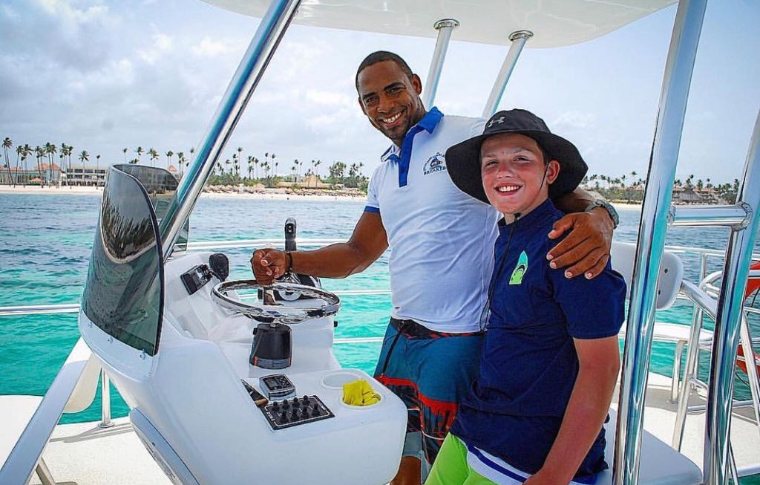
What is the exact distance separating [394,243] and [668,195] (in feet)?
3.08

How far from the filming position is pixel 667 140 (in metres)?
0.70

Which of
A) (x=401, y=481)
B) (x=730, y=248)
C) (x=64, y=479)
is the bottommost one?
(x=64, y=479)

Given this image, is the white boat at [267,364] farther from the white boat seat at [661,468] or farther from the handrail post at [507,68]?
the handrail post at [507,68]

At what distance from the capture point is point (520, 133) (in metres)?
1.12

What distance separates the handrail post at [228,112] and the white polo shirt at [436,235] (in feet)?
2.05

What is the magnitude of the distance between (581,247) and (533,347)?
0.76 ft

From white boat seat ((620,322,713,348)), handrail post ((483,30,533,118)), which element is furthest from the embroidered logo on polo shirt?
white boat seat ((620,322,713,348))

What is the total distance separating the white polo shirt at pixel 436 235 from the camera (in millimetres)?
1434

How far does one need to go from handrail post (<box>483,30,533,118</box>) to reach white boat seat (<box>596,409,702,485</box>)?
5.74ft

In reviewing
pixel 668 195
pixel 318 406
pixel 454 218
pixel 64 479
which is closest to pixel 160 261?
pixel 318 406

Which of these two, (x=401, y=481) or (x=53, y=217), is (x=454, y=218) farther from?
(x=53, y=217)

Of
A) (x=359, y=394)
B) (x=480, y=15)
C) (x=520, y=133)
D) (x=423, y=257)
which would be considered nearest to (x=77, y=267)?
(x=480, y=15)

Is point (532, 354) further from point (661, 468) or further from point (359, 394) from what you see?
point (661, 468)

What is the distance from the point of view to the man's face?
5.33 ft
